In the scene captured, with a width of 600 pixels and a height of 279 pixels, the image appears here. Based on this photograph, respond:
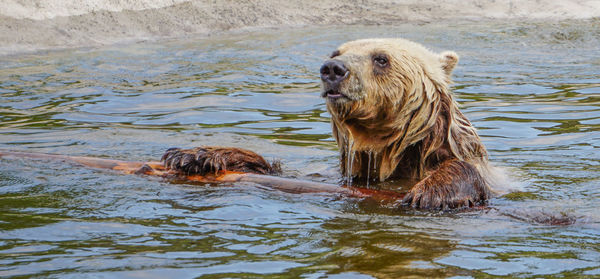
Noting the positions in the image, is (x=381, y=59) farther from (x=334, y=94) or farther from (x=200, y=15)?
(x=200, y=15)

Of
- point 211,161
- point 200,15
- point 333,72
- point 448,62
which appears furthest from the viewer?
point 200,15

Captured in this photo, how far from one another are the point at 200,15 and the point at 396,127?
34.8ft

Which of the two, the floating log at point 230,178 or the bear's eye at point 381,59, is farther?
the bear's eye at point 381,59

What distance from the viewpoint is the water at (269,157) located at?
4273mm

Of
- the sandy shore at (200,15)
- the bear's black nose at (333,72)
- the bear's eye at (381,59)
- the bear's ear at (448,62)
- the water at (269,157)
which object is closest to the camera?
the water at (269,157)

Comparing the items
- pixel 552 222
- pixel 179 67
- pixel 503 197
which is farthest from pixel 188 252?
pixel 179 67

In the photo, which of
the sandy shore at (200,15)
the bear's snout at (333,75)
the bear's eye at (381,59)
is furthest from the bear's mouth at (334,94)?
the sandy shore at (200,15)

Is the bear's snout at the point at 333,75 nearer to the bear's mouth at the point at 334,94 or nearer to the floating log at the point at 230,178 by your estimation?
the bear's mouth at the point at 334,94

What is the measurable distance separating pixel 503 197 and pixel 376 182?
0.94 meters

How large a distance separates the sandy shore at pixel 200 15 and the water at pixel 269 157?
640mm

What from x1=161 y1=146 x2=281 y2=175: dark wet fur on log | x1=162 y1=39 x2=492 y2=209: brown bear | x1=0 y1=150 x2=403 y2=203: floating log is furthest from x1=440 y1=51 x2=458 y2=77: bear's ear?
x1=161 y1=146 x2=281 y2=175: dark wet fur on log

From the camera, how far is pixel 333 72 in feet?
18.5

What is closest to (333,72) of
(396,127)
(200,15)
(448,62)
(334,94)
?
(334,94)

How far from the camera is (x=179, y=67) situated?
12.7m
